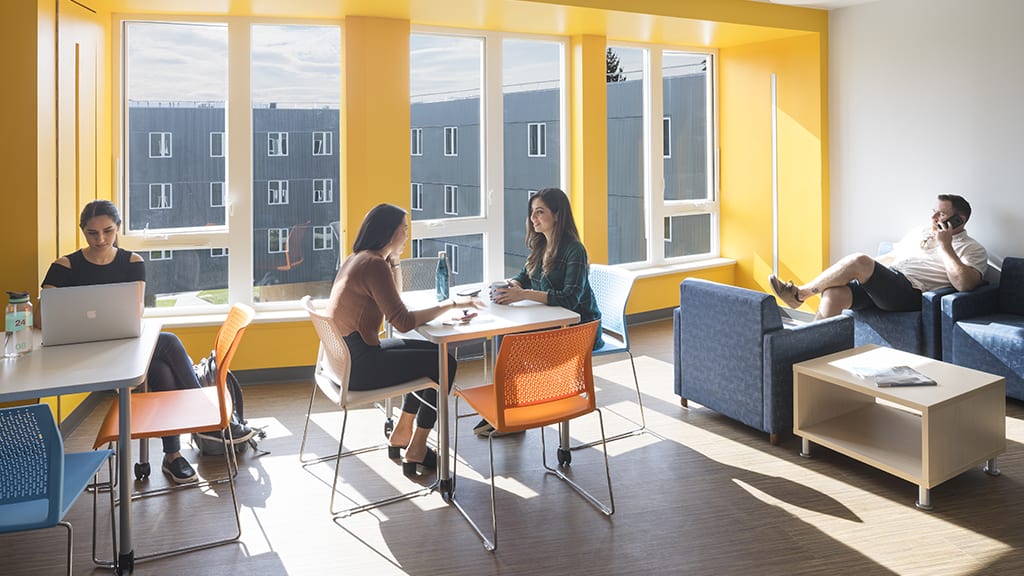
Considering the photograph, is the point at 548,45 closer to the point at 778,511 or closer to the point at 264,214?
the point at 264,214

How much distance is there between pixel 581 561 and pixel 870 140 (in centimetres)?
520

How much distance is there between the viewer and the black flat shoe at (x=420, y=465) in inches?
150

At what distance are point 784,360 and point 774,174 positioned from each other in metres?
3.71

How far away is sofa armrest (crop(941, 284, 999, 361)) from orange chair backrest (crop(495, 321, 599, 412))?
310 cm

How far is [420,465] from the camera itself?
3.90 m

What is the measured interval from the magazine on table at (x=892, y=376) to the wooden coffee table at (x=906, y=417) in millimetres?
35

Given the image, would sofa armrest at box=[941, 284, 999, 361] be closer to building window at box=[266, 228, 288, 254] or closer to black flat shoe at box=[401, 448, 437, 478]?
black flat shoe at box=[401, 448, 437, 478]

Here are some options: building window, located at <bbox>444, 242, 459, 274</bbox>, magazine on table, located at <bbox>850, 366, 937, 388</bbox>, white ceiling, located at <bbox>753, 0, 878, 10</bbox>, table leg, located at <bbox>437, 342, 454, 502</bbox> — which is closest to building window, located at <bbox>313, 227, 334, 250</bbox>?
building window, located at <bbox>444, 242, 459, 274</bbox>

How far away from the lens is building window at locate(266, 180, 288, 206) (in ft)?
18.6

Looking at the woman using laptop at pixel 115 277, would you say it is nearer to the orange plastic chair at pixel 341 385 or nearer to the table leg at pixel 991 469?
the orange plastic chair at pixel 341 385

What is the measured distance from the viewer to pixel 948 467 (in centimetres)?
344

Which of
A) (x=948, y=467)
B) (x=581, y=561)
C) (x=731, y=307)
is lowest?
(x=581, y=561)

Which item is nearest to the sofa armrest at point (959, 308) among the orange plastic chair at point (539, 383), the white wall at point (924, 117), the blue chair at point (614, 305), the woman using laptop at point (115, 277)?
the white wall at point (924, 117)

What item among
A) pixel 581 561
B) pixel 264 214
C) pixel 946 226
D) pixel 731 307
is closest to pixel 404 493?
pixel 581 561
